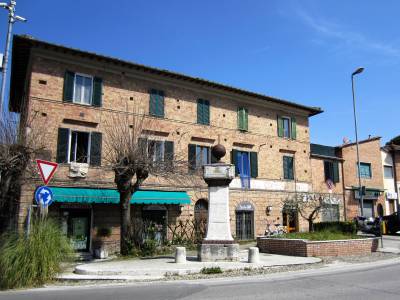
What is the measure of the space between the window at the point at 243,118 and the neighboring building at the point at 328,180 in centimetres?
639

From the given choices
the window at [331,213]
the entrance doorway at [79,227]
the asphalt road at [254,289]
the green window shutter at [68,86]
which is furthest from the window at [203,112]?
the asphalt road at [254,289]

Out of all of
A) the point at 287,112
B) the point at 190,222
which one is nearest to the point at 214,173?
the point at 190,222

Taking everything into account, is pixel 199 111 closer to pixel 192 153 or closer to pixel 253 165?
pixel 192 153

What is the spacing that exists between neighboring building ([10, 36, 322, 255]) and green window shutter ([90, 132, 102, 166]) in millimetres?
48

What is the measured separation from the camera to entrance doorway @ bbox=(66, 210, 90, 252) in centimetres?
1848

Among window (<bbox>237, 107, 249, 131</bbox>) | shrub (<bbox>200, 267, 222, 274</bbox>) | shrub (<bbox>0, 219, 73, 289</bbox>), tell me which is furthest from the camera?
window (<bbox>237, 107, 249, 131</bbox>)

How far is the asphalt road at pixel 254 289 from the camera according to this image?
780 centimetres

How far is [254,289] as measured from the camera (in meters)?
8.53

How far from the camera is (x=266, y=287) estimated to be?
881 centimetres

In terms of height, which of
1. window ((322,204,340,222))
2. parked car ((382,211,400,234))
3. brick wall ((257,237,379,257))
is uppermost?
window ((322,204,340,222))

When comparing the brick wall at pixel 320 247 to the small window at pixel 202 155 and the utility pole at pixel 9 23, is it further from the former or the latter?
the utility pole at pixel 9 23

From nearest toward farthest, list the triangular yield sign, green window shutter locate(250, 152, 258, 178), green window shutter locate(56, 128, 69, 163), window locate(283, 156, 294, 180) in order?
the triangular yield sign
green window shutter locate(56, 128, 69, 163)
green window shutter locate(250, 152, 258, 178)
window locate(283, 156, 294, 180)

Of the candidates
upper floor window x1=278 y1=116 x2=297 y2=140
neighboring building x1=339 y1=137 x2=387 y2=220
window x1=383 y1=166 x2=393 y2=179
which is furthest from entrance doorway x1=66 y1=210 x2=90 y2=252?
window x1=383 y1=166 x2=393 y2=179

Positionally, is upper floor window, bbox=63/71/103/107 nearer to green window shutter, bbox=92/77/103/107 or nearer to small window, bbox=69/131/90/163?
green window shutter, bbox=92/77/103/107
